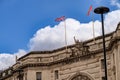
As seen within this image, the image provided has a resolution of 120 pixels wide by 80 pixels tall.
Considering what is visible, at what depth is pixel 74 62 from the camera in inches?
2559

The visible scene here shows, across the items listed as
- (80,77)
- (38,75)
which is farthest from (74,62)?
(38,75)

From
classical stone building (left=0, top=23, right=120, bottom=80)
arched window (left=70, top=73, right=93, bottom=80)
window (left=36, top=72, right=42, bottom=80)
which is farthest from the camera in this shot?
window (left=36, top=72, right=42, bottom=80)

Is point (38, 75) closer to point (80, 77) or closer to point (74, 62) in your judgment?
point (74, 62)

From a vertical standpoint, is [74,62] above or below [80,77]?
above

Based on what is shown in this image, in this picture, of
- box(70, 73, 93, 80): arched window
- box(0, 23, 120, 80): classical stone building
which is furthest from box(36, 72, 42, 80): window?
box(70, 73, 93, 80): arched window

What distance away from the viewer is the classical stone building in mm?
55969

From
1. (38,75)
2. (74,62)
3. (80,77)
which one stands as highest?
(74,62)

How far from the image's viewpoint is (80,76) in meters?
63.8

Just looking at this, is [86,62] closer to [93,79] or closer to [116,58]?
[93,79]

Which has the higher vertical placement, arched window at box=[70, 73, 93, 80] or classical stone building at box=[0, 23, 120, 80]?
classical stone building at box=[0, 23, 120, 80]

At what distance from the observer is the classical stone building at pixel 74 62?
184 ft

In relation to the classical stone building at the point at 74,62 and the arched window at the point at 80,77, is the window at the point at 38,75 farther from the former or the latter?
the arched window at the point at 80,77

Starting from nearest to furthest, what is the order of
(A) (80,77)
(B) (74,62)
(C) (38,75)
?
1. (A) (80,77)
2. (B) (74,62)
3. (C) (38,75)

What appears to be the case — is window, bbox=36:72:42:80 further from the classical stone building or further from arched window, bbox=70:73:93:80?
arched window, bbox=70:73:93:80
